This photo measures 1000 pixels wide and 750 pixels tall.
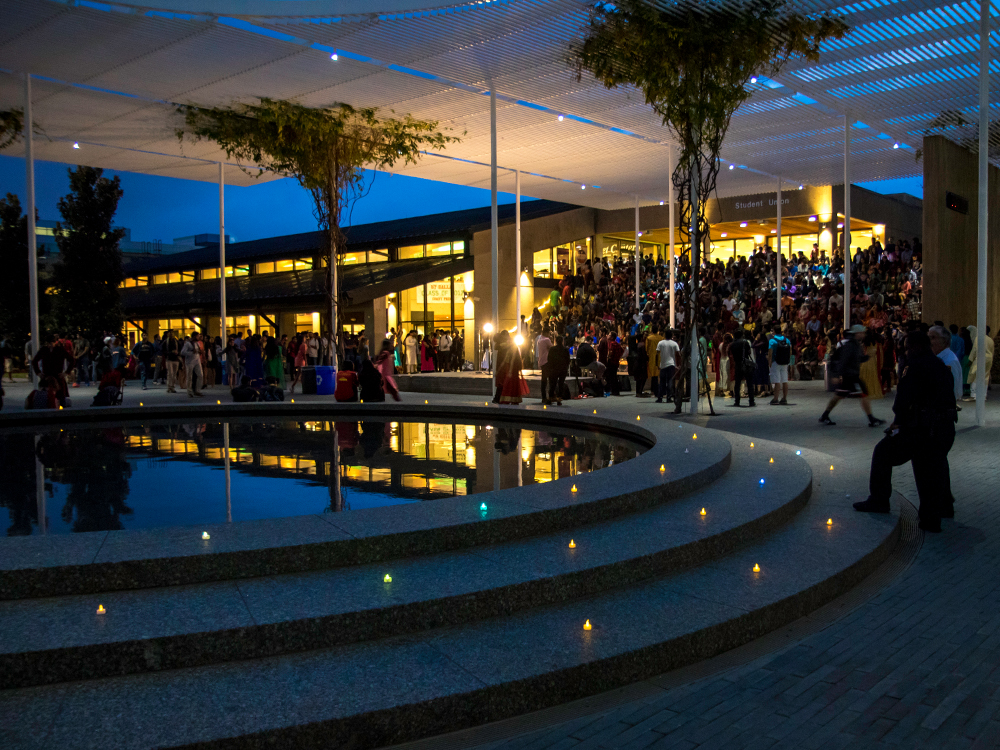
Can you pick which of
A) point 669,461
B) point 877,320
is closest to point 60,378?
point 669,461

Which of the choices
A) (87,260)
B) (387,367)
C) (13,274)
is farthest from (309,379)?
(13,274)

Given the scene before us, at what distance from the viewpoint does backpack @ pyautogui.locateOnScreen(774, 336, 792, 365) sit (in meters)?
14.8

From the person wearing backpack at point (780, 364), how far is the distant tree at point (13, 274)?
22.5 m

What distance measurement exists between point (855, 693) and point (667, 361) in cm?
1214

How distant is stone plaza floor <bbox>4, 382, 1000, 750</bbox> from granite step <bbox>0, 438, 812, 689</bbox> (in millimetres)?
670

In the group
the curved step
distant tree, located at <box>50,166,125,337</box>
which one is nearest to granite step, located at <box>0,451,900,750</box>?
the curved step

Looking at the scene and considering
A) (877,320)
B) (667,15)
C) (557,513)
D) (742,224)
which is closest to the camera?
(557,513)

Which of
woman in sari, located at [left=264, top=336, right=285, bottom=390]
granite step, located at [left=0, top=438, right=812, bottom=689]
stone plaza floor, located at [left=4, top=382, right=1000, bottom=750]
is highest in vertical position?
woman in sari, located at [left=264, top=336, right=285, bottom=390]

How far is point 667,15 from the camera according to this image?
11570mm

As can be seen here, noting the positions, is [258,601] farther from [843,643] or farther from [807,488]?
[807,488]

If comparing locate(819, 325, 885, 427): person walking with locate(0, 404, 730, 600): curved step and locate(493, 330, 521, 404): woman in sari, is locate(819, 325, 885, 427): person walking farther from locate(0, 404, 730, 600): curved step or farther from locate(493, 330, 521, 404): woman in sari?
locate(0, 404, 730, 600): curved step

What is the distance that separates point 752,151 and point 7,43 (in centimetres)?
1595

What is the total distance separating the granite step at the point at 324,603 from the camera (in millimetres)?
3154

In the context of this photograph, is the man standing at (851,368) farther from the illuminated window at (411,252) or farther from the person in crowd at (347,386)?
the illuminated window at (411,252)
